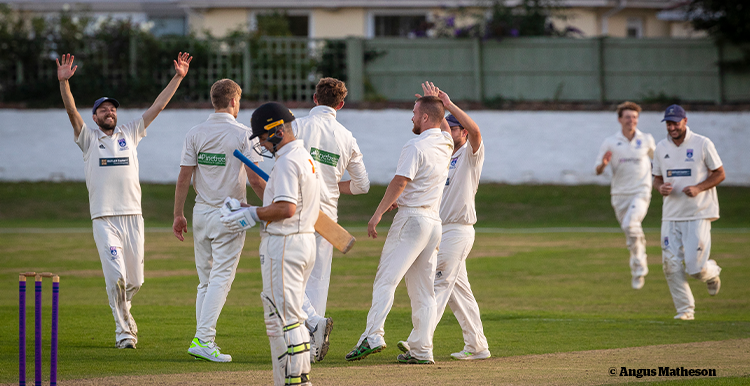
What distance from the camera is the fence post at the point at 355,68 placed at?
2547cm

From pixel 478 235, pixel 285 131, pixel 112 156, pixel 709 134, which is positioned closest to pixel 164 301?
pixel 112 156

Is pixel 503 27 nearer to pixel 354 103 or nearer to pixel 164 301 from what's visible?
pixel 354 103

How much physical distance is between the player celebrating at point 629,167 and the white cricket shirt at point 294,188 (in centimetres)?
922

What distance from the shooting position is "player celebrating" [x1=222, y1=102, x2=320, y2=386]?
A: 6.03m

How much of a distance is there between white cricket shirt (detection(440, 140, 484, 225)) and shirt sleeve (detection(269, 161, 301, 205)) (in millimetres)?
2441

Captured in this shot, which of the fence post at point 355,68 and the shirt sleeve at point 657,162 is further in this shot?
the fence post at point 355,68

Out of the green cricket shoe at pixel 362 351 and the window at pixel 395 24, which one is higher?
the window at pixel 395 24

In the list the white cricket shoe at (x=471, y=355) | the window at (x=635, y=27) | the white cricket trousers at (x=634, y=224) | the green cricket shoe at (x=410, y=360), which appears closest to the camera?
the green cricket shoe at (x=410, y=360)

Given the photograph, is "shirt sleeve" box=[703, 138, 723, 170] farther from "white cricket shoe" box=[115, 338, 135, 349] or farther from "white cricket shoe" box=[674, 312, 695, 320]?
"white cricket shoe" box=[115, 338, 135, 349]

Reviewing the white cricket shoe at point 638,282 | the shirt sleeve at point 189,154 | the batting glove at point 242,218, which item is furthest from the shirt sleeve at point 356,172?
the white cricket shoe at point 638,282

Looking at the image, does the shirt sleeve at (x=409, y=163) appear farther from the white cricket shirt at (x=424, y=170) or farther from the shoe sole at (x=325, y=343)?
the shoe sole at (x=325, y=343)

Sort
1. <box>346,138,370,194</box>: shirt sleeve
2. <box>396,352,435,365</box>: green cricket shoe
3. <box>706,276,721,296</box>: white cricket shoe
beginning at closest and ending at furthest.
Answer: <box>396,352,435,365</box>: green cricket shoe, <box>346,138,370,194</box>: shirt sleeve, <box>706,276,721,296</box>: white cricket shoe

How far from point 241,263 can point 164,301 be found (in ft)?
13.5

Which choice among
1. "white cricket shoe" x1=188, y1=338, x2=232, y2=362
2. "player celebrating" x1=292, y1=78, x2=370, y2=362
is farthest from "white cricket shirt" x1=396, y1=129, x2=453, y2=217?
"white cricket shoe" x1=188, y1=338, x2=232, y2=362
